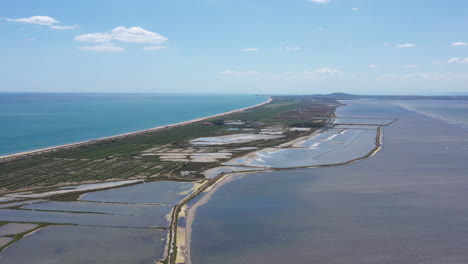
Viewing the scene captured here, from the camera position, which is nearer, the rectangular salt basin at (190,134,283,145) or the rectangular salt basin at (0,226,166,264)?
the rectangular salt basin at (0,226,166,264)

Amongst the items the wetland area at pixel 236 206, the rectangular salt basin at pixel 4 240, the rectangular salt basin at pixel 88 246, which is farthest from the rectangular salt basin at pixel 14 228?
the rectangular salt basin at pixel 88 246

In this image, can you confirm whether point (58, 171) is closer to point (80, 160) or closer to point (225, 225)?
point (80, 160)

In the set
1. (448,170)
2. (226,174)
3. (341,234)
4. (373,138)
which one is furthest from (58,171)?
(373,138)

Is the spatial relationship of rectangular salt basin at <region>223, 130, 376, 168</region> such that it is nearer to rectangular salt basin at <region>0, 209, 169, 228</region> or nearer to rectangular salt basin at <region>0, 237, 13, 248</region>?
rectangular salt basin at <region>0, 209, 169, 228</region>

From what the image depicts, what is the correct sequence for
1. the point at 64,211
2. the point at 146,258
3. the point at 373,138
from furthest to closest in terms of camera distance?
1. the point at 373,138
2. the point at 64,211
3. the point at 146,258

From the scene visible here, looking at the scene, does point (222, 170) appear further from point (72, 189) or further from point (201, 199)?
point (72, 189)

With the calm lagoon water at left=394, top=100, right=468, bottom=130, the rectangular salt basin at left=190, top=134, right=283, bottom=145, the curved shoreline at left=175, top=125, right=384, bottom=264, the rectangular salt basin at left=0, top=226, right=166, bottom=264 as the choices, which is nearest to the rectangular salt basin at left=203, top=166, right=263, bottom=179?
the curved shoreline at left=175, top=125, right=384, bottom=264
